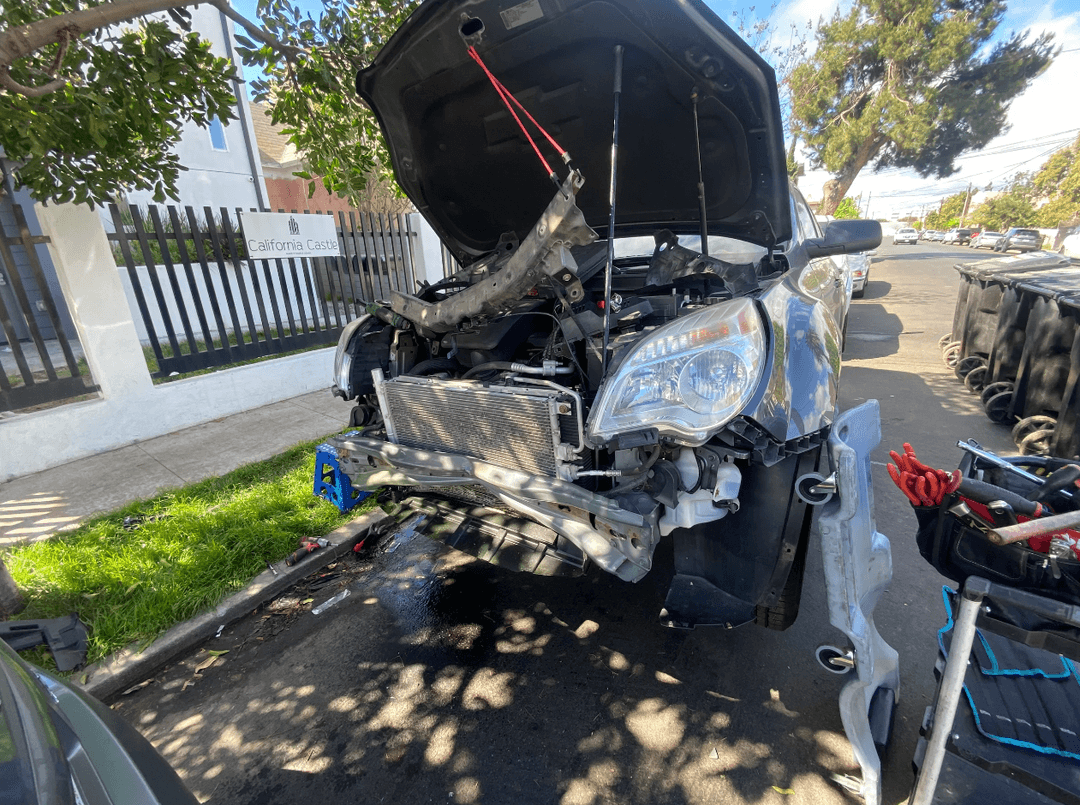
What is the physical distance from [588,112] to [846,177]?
26.3 metres

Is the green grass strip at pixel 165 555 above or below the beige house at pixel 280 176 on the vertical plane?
below

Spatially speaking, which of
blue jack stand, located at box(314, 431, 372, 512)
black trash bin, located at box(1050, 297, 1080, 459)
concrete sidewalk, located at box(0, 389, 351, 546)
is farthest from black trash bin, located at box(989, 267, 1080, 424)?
concrete sidewalk, located at box(0, 389, 351, 546)

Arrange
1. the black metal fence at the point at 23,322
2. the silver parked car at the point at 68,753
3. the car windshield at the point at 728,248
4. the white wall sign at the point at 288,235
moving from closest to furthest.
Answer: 1. the silver parked car at the point at 68,753
2. the car windshield at the point at 728,248
3. the black metal fence at the point at 23,322
4. the white wall sign at the point at 288,235

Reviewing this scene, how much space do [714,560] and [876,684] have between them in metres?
0.65

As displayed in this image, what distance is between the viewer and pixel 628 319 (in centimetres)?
238

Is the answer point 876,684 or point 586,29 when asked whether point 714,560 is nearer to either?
point 876,684

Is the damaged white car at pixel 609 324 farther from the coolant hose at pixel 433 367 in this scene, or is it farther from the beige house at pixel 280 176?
the beige house at pixel 280 176

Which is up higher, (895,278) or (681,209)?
(681,209)

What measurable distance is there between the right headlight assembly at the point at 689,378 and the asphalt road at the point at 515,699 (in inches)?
48.2

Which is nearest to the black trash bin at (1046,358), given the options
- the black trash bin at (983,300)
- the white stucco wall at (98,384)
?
the black trash bin at (983,300)

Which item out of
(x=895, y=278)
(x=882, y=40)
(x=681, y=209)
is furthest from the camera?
(x=882, y=40)

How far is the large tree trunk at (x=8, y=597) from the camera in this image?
2600 mm

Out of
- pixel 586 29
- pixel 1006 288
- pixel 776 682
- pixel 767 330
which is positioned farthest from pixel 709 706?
pixel 1006 288

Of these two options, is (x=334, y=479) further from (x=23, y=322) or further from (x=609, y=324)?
(x=23, y=322)
